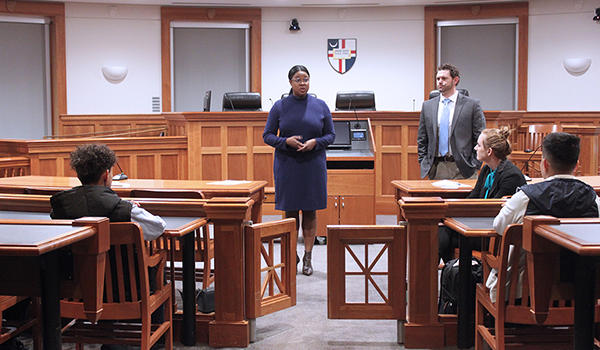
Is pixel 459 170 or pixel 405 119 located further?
pixel 405 119

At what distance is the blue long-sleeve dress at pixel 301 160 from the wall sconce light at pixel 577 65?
6.45 meters

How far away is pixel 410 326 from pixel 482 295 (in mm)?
454

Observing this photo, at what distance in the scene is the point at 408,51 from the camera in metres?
8.83

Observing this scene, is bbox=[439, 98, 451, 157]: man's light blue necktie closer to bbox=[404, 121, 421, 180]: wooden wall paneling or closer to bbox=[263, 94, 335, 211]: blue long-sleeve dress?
bbox=[263, 94, 335, 211]: blue long-sleeve dress

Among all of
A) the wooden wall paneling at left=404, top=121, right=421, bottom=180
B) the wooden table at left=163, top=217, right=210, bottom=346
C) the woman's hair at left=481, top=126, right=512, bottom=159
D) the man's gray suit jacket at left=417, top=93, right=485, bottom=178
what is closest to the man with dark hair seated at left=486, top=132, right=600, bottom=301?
the woman's hair at left=481, top=126, right=512, bottom=159

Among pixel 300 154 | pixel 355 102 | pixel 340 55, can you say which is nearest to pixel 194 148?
pixel 355 102

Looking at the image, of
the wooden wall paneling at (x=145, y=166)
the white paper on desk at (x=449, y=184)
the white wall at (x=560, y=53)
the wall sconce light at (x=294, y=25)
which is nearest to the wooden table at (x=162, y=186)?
the white paper on desk at (x=449, y=184)

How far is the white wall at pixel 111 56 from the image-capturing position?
337 inches

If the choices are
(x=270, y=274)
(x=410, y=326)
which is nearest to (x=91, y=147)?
(x=270, y=274)

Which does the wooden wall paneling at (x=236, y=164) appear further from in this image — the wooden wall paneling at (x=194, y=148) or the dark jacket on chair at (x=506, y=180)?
the dark jacket on chair at (x=506, y=180)

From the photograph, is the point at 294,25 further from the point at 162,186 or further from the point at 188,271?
the point at 188,271

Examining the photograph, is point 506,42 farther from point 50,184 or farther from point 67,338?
point 67,338

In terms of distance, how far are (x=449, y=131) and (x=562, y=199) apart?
1899 mm

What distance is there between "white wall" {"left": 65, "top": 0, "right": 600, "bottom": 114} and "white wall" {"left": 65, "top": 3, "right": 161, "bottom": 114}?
0.02 m
